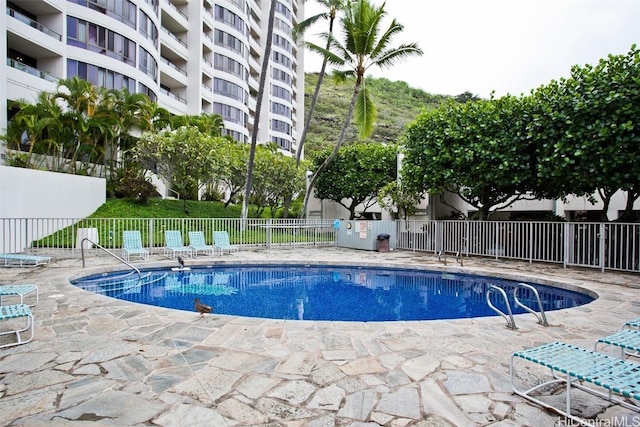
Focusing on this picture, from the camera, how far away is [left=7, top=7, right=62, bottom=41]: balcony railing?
58.8 feet

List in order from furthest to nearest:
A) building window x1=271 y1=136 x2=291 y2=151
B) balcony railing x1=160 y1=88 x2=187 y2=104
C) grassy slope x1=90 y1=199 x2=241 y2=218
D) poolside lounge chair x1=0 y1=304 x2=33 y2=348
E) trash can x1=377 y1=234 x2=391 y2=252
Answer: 1. building window x1=271 y1=136 x2=291 y2=151
2. balcony railing x1=160 y1=88 x2=187 y2=104
3. grassy slope x1=90 y1=199 x2=241 y2=218
4. trash can x1=377 y1=234 x2=391 y2=252
5. poolside lounge chair x1=0 y1=304 x2=33 y2=348

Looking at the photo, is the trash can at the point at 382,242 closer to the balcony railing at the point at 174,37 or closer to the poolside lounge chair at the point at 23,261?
the poolside lounge chair at the point at 23,261

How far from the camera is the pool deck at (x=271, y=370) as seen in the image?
2.76m

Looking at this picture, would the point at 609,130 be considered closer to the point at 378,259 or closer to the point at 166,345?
the point at 378,259

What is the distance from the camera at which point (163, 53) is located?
3011cm

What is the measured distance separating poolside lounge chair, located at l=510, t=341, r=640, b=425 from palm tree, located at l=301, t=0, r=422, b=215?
14773mm

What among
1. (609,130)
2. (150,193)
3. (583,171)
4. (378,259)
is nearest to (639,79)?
(609,130)

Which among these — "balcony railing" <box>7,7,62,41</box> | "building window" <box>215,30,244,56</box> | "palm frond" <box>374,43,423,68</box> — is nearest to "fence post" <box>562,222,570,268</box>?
"palm frond" <box>374,43,423,68</box>

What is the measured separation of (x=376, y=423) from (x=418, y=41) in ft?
55.4

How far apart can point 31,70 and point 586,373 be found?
24.2 m

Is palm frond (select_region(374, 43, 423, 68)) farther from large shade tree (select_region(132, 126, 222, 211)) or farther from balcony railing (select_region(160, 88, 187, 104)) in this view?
balcony railing (select_region(160, 88, 187, 104))

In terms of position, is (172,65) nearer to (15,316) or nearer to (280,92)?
(280,92)

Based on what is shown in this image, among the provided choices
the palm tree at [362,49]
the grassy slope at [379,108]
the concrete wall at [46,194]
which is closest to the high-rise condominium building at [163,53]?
the concrete wall at [46,194]

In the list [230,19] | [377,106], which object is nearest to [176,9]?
[230,19]
